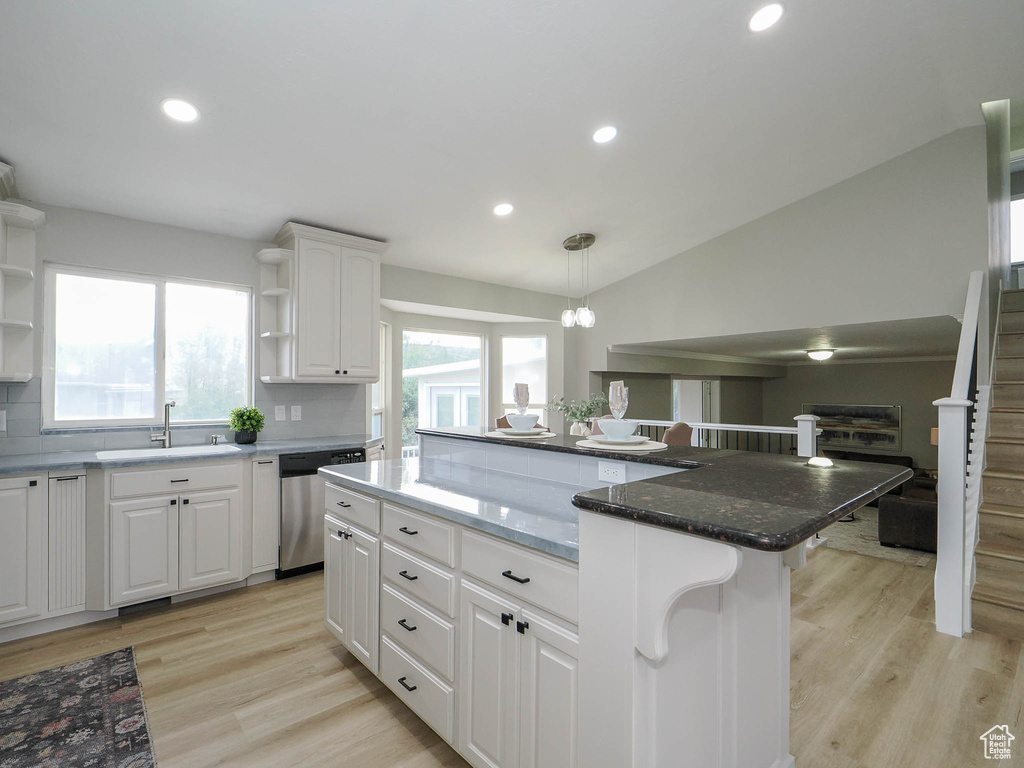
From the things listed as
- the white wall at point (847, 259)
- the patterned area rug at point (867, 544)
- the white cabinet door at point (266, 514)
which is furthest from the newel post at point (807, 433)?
the white cabinet door at point (266, 514)

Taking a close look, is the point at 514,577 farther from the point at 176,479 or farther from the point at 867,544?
the point at 867,544

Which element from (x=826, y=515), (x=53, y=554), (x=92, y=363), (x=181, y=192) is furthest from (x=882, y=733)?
(x=92, y=363)

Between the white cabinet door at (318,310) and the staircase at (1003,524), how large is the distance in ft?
13.6

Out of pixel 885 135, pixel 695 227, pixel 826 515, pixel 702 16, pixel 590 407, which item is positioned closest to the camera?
pixel 826 515

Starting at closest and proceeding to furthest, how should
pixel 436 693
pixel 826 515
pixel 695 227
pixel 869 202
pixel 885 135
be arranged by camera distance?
pixel 826 515
pixel 436 693
pixel 885 135
pixel 869 202
pixel 695 227

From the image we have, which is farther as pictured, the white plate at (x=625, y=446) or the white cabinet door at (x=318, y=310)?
the white cabinet door at (x=318, y=310)

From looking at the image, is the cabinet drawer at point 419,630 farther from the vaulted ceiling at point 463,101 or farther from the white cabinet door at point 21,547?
the vaulted ceiling at point 463,101

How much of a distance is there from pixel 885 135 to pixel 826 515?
3689mm

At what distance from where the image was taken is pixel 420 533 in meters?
1.85

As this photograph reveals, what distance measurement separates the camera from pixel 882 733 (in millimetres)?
1970

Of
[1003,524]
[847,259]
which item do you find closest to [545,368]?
[847,259]

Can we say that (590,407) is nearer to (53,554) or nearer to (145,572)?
(145,572)

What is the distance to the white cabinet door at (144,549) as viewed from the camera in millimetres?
2859

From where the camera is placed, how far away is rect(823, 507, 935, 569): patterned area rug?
3998 mm
